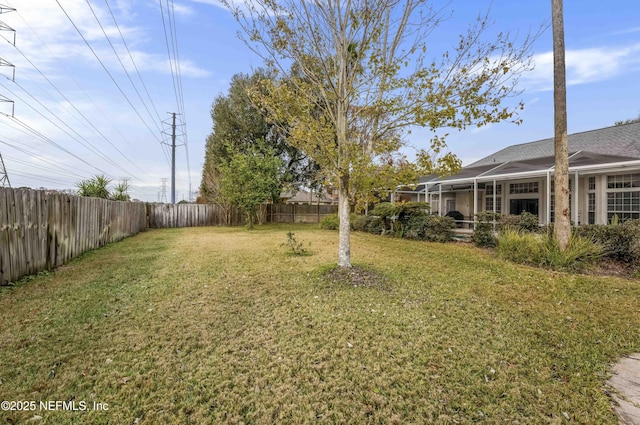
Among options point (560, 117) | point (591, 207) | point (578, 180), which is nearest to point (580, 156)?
point (578, 180)

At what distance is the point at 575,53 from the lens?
24.0ft

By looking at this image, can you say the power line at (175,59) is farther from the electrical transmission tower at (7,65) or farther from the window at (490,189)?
the window at (490,189)

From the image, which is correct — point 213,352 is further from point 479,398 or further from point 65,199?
point 65,199

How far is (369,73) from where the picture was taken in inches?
205

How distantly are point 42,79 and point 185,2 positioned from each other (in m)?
8.40

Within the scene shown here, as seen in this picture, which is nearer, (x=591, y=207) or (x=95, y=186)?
(x=591, y=207)

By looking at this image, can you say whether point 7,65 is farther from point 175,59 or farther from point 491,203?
point 491,203

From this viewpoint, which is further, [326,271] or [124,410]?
[326,271]

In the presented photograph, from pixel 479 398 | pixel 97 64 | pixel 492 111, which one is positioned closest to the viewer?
pixel 479 398

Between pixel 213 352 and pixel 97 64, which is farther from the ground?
pixel 97 64

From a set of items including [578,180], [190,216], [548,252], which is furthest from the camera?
[190,216]

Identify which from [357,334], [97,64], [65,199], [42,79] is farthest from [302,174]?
[357,334]

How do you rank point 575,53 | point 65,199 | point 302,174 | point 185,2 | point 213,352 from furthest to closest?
point 302,174, point 185,2, point 575,53, point 65,199, point 213,352

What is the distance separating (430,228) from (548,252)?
4401 millimetres
